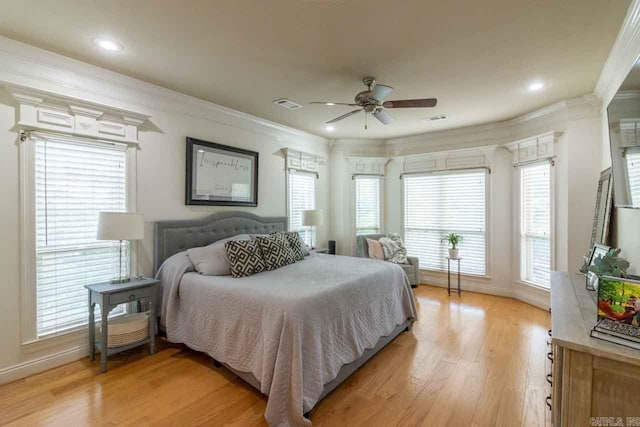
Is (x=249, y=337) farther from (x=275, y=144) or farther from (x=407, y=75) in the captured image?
Result: (x=275, y=144)

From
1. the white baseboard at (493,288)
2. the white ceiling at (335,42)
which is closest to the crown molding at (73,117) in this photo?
the white ceiling at (335,42)

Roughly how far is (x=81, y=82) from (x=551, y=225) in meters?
5.77

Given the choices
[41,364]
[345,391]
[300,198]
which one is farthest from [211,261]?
[300,198]

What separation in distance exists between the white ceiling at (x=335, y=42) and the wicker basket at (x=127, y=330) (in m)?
2.43

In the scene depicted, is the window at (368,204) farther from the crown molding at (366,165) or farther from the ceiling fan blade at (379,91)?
the ceiling fan blade at (379,91)

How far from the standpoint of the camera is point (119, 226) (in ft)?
8.89

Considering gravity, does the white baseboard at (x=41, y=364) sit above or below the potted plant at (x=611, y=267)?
below

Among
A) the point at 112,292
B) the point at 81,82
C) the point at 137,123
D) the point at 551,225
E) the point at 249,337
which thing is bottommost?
the point at 249,337

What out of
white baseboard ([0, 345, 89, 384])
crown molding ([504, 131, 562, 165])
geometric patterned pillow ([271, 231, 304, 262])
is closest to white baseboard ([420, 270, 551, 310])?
crown molding ([504, 131, 562, 165])

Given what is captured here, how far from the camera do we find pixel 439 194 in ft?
17.9

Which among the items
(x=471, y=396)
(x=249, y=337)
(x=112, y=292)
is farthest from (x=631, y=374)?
(x=112, y=292)

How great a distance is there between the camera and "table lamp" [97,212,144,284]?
2.67m

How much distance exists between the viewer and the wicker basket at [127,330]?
106 inches

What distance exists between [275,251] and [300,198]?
1.97m
